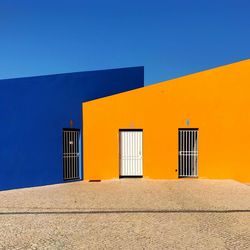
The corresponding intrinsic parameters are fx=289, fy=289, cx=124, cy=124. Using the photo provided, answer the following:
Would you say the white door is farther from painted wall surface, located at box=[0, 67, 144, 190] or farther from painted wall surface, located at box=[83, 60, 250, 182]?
painted wall surface, located at box=[0, 67, 144, 190]

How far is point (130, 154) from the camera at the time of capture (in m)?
11.8

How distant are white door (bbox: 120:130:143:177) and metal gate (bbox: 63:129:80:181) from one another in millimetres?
1808

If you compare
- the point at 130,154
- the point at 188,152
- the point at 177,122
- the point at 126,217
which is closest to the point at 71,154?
the point at 130,154

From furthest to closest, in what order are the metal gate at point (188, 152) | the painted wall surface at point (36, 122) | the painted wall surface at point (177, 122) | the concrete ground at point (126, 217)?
the metal gate at point (188, 152) → the painted wall surface at point (177, 122) → the painted wall surface at point (36, 122) → the concrete ground at point (126, 217)

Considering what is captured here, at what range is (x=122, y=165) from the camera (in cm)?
1177

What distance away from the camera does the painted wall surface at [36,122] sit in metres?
9.46

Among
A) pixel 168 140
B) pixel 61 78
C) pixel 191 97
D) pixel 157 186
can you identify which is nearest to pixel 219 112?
pixel 191 97

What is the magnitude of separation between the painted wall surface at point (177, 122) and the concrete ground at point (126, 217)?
168 centimetres

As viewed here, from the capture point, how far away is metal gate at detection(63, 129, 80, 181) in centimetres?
1116

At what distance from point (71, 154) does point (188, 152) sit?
4.71 meters

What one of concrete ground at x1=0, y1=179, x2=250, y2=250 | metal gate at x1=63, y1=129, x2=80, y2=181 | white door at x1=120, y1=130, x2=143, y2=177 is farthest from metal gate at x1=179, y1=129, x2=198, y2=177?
metal gate at x1=63, y1=129, x2=80, y2=181

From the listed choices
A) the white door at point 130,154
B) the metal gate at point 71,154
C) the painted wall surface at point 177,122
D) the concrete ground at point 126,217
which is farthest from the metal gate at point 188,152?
the metal gate at point 71,154

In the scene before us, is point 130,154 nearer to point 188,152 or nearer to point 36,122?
point 188,152

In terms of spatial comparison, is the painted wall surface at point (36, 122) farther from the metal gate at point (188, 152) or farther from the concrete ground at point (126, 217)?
the metal gate at point (188, 152)
